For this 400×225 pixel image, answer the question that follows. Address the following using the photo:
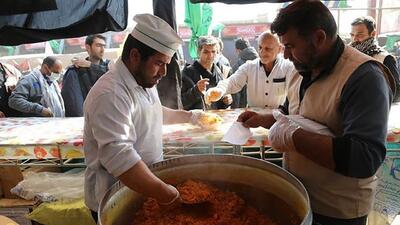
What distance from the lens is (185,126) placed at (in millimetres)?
2385

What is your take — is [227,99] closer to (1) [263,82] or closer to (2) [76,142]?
(1) [263,82]

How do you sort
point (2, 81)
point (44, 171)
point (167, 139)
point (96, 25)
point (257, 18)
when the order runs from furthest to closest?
point (257, 18) → point (2, 81) → point (44, 171) → point (96, 25) → point (167, 139)

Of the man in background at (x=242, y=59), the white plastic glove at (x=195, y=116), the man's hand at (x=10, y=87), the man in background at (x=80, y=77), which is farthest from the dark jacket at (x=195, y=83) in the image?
the man's hand at (x=10, y=87)

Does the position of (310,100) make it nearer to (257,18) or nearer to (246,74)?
(246,74)

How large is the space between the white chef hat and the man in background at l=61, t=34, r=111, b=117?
2224 mm

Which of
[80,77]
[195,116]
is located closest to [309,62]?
[195,116]

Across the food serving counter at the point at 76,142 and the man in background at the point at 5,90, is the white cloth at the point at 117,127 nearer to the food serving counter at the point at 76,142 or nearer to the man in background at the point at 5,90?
the food serving counter at the point at 76,142

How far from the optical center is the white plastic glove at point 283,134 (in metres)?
1.10

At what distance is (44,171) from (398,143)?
269 cm

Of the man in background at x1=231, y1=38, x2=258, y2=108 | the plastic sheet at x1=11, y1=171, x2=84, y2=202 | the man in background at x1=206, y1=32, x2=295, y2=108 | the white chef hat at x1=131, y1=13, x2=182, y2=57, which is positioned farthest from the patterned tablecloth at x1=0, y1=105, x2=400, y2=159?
the man in background at x1=231, y1=38, x2=258, y2=108

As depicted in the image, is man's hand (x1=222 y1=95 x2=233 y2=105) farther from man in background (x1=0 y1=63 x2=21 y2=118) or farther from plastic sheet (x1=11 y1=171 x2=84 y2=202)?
man in background (x1=0 y1=63 x2=21 y2=118)

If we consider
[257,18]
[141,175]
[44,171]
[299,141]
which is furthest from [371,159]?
[257,18]

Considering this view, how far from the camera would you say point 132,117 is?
122 cm

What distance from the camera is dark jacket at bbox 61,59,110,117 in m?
3.28
